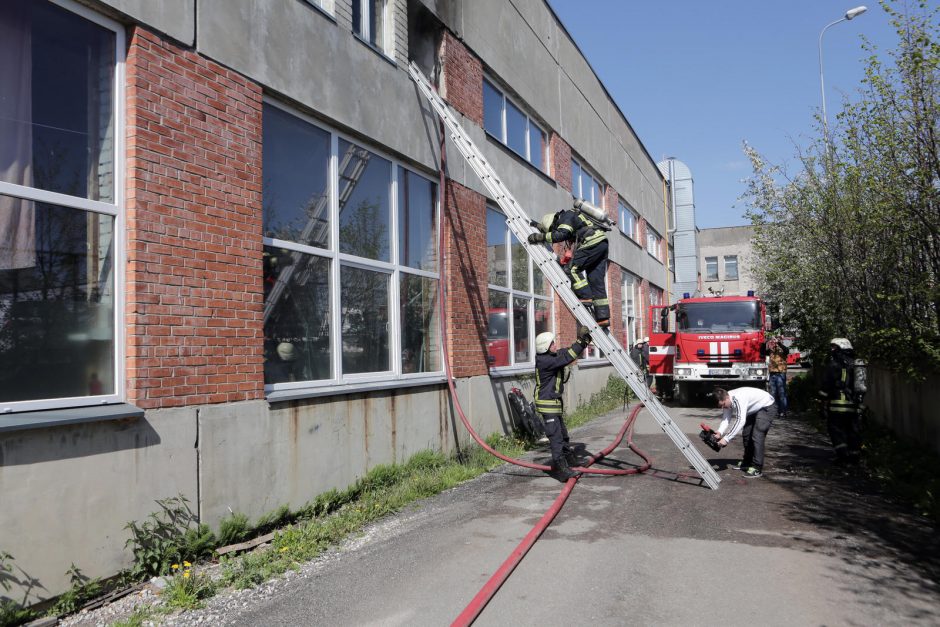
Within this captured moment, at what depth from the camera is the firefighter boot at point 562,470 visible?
7.62 m

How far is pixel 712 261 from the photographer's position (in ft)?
160

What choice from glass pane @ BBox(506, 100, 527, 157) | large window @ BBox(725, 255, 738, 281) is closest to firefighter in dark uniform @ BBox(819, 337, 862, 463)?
glass pane @ BBox(506, 100, 527, 157)

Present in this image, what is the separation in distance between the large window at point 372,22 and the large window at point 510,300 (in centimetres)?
347

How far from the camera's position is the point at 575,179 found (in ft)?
54.8

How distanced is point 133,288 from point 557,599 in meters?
3.61

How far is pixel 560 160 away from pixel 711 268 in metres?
37.2

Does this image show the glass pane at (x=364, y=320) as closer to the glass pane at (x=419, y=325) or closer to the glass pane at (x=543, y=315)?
the glass pane at (x=419, y=325)

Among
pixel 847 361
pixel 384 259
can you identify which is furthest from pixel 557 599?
pixel 847 361

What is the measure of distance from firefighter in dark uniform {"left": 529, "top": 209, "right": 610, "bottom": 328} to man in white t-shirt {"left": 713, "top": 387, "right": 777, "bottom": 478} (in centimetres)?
171

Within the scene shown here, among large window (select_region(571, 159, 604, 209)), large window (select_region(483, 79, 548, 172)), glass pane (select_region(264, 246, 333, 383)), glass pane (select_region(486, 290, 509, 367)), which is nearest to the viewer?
glass pane (select_region(264, 246, 333, 383))

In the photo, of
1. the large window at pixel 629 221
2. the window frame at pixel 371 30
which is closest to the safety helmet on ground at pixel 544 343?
the window frame at pixel 371 30

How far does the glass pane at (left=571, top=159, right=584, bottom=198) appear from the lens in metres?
16.3

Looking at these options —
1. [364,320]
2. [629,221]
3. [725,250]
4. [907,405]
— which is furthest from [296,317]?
[725,250]

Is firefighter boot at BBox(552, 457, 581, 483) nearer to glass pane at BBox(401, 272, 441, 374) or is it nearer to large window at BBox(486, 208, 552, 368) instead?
glass pane at BBox(401, 272, 441, 374)
